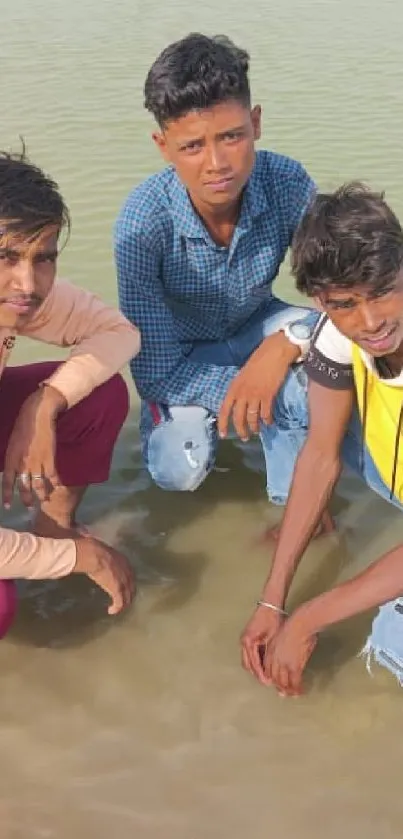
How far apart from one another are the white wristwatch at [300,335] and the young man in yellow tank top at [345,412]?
30 centimetres

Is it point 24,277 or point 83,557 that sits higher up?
point 24,277

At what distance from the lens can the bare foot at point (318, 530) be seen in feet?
8.83

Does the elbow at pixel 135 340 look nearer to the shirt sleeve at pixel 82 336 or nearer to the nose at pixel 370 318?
the shirt sleeve at pixel 82 336

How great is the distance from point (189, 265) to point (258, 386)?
0.44 m

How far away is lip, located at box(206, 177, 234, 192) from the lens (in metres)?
2.47

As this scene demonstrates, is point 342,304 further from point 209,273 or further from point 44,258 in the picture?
point 209,273

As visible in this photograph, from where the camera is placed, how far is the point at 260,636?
2.17m

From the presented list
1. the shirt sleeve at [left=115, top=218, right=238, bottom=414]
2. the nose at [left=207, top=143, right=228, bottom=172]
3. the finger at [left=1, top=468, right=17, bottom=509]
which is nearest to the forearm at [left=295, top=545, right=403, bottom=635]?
the finger at [left=1, top=468, right=17, bottom=509]

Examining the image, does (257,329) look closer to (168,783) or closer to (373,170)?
(168,783)

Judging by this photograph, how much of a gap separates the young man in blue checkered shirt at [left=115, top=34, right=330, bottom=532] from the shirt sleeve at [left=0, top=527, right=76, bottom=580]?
0.66m

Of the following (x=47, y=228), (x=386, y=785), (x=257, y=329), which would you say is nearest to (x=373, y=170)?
(x=257, y=329)

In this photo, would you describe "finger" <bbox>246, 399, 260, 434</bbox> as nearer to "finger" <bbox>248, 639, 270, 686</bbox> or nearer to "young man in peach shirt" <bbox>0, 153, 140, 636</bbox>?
"young man in peach shirt" <bbox>0, 153, 140, 636</bbox>

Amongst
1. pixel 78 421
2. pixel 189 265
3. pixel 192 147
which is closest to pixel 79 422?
pixel 78 421

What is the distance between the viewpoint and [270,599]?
219cm
